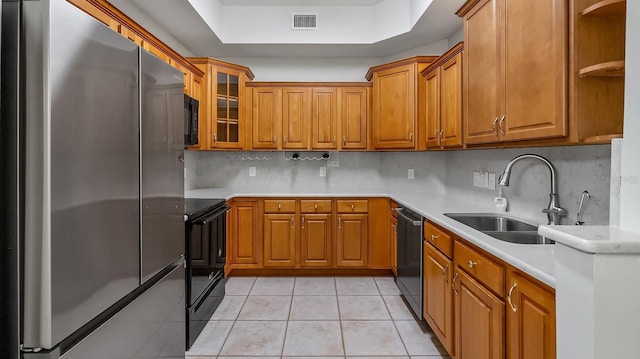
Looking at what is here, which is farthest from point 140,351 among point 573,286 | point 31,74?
point 573,286

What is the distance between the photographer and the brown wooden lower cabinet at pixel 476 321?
1.45 metres

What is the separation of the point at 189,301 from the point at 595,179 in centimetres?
240

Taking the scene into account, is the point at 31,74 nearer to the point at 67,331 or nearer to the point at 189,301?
Result: the point at 67,331

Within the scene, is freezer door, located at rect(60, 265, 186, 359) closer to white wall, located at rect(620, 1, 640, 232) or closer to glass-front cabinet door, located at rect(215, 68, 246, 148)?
white wall, located at rect(620, 1, 640, 232)

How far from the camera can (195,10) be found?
296 cm

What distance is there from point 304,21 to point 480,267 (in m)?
3.20

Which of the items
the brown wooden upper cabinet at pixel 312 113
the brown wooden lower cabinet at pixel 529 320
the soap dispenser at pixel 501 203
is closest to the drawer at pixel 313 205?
the brown wooden upper cabinet at pixel 312 113

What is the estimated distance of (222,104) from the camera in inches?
150

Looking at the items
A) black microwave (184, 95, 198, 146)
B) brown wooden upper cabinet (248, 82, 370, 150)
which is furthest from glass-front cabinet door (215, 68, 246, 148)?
black microwave (184, 95, 198, 146)

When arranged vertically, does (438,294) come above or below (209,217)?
below

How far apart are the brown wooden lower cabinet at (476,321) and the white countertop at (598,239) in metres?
0.60

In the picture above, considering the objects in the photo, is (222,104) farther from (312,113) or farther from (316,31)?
(316,31)

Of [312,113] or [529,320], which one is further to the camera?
[312,113]

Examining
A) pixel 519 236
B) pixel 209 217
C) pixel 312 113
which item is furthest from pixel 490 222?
pixel 312 113
